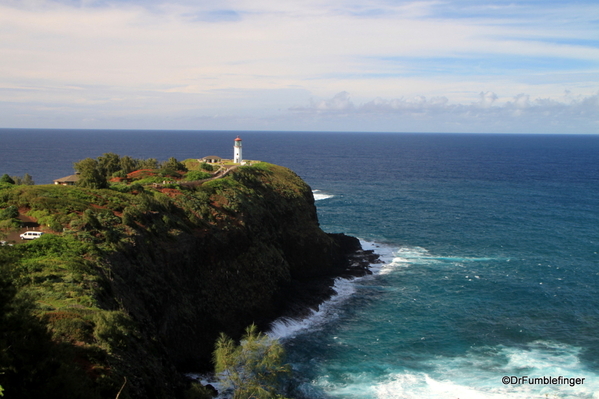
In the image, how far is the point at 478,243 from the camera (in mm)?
72188

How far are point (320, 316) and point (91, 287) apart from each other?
26.0 metres

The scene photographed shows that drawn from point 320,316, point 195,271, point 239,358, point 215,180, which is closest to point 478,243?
point 320,316

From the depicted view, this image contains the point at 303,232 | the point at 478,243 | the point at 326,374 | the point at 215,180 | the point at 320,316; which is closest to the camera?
the point at 326,374

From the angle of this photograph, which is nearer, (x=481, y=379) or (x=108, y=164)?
(x=481, y=379)

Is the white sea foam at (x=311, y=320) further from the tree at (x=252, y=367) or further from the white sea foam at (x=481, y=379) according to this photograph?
the tree at (x=252, y=367)

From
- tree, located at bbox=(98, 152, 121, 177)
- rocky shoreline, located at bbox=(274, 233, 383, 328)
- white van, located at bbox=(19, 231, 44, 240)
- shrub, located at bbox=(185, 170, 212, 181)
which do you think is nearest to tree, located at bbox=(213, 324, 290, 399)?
rocky shoreline, located at bbox=(274, 233, 383, 328)

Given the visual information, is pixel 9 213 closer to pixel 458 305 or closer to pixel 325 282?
pixel 325 282

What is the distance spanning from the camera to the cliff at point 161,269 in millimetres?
22922

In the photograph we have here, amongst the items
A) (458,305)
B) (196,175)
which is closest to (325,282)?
(458,305)

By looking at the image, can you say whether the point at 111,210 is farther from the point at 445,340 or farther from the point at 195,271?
the point at 445,340

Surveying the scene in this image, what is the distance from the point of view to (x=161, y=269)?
38188mm

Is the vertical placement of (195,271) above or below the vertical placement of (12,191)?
below

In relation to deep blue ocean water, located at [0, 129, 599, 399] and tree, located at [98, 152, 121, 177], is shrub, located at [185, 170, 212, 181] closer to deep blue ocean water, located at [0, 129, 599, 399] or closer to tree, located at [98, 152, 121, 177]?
tree, located at [98, 152, 121, 177]

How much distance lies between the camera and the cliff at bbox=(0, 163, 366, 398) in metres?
22.9
